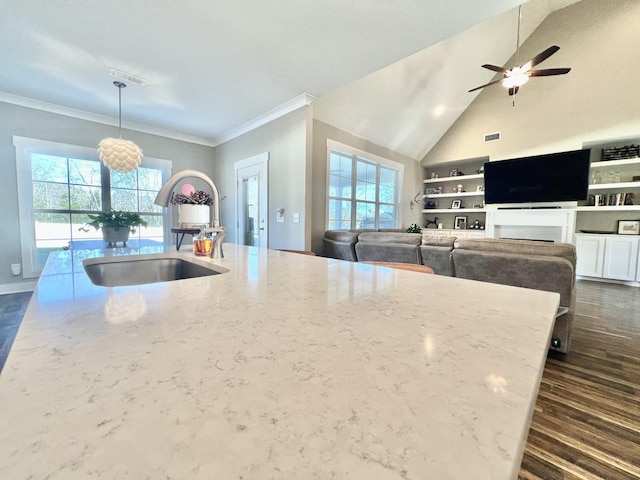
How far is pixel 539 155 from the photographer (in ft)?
16.9

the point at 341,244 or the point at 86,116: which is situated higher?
the point at 86,116

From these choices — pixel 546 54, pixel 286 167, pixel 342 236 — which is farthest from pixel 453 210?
pixel 286 167

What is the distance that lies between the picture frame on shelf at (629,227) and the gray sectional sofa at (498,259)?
11.9 feet

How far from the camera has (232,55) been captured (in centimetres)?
268

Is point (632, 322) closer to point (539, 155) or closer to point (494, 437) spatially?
point (539, 155)

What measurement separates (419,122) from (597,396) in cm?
502

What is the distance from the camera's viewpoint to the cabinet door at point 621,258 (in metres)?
4.26

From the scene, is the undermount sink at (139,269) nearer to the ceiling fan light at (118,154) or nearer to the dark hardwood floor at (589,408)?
the dark hardwood floor at (589,408)

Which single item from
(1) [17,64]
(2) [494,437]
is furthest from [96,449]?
(1) [17,64]

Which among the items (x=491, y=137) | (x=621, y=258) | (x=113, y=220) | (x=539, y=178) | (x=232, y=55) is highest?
A: (x=491, y=137)

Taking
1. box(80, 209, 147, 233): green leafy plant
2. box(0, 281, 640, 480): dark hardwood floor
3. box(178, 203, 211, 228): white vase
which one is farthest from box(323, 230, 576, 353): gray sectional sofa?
box(80, 209, 147, 233): green leafy plant

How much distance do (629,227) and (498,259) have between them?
13.6 feet

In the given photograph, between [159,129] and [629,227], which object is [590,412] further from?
[159,129]

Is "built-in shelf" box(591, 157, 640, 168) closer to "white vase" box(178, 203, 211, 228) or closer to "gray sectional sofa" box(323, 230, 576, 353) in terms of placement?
"gray sectional sofa" box(323, 230, 576, 353)
